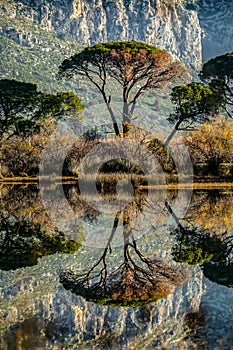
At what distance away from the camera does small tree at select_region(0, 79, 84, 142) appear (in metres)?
35.2

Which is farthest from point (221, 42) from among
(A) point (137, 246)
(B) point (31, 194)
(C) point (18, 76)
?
(A) point (137, 246)

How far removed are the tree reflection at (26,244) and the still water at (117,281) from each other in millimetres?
15

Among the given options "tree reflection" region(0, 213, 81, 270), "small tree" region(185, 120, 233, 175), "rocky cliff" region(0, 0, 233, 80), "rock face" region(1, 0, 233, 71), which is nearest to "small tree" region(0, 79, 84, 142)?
"small tree" region(185, 120, 233, 175)

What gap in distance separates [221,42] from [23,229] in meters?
139

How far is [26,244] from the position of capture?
10008 mm

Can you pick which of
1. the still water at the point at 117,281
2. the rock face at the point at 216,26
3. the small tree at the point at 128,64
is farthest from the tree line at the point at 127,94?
the rock face at the point at 216,26

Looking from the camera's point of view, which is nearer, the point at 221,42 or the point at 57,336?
the point at 57,336

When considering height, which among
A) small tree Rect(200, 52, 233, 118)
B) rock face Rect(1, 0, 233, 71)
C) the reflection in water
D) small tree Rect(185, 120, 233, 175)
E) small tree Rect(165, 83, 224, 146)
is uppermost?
rock face Rect(1, 0, 233, 71)

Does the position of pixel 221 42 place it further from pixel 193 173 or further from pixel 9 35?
pixel 193 173

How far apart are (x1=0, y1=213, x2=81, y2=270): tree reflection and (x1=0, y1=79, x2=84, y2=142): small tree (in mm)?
22668

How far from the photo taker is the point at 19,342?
481 centimetres

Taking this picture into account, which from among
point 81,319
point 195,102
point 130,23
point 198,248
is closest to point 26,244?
point 198,248

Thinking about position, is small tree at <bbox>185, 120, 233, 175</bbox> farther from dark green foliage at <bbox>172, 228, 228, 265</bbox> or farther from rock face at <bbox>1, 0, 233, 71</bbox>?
rock face at <bbox>1, 0, 233, 71</bbox>

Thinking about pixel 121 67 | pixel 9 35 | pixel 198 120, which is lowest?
pixel 198 120
